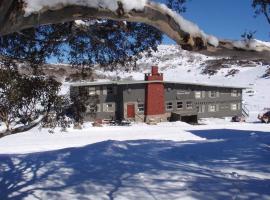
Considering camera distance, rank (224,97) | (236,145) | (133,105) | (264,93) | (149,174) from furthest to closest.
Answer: (264,93)
(224,97)
(133,105)
(236,145)
(149,174)

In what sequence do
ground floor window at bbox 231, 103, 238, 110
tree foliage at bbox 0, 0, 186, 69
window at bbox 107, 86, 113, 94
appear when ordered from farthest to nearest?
ground floor window at bbox 231, 103, 238, 110 < window at bbox 107, 86, 113, 94 < tree foliage at bbox 0, 0, 186, 69

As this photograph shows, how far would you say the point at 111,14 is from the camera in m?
4.38

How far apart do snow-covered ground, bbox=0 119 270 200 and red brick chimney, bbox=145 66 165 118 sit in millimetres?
23530

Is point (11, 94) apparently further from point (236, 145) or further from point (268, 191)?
point (236, 145)

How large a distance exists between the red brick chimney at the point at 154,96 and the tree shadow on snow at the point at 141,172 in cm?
2410

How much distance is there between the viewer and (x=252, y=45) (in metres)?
4.76

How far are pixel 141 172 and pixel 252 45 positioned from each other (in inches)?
346

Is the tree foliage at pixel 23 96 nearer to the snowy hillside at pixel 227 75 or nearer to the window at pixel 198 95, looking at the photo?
the snowy hillside at pixel 227 75

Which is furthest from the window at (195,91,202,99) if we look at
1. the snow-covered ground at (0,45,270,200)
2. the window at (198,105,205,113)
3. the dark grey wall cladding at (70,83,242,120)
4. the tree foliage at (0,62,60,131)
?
the tree foliage at (0,62,60,131)

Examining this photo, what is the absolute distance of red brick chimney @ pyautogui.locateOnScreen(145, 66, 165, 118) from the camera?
42.8 metres

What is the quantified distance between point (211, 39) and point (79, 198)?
23.1ft

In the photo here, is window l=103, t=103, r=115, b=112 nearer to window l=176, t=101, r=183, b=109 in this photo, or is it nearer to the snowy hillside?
the snowy hillside

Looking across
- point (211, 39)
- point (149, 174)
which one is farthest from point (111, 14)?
point (149, 174)

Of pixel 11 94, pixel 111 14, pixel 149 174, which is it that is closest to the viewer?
pixel 111 14
